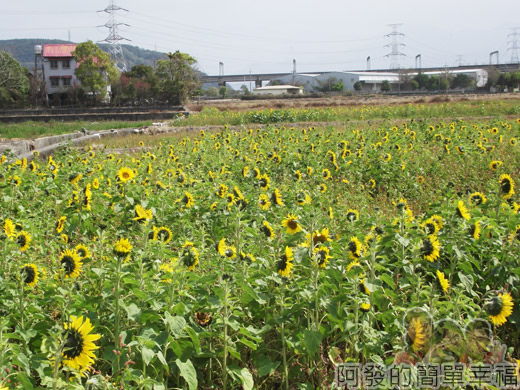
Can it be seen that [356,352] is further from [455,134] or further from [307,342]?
[455,134]

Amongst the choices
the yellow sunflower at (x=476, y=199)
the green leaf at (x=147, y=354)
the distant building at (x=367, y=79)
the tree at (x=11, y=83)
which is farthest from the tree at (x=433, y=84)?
the green leaf at (x=147, y=354)

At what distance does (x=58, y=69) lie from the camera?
62688 millimetres

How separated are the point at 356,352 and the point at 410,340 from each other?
2.92 ft

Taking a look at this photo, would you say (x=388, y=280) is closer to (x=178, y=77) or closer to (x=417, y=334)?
(x=417, y=334)

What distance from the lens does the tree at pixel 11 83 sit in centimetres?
4997

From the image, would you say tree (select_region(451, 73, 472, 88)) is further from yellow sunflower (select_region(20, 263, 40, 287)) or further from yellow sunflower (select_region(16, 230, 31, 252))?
yellow sunflower (select_region(20, 263, 40, 287))

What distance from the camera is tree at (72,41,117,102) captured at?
51594 mm

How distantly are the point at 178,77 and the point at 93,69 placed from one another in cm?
1192

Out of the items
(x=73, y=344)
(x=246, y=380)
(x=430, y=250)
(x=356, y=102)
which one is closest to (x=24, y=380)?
(x=73, y=344)

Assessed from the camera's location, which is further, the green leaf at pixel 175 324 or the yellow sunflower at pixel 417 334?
the green leaf at pixel 175 324

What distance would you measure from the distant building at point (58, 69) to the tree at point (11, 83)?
8939 millimetres

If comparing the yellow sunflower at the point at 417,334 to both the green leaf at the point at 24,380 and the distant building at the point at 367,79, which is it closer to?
the green leaf at the point at 24,380

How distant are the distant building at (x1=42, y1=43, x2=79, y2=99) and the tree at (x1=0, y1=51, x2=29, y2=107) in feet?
29.3

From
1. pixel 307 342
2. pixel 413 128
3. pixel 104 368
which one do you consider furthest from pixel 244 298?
pixel 413 128
